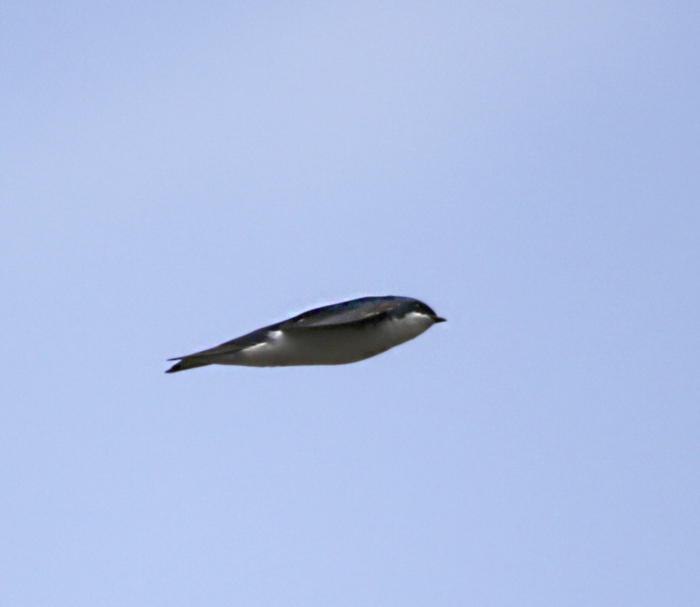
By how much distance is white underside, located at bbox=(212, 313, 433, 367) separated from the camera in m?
10.1

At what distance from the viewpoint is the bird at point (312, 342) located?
10078 mm

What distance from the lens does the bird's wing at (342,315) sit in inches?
395

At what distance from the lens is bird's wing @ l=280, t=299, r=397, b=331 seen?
32.9ft

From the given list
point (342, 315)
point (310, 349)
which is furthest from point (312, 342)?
point (342, 315)

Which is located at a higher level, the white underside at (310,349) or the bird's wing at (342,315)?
the bird's wing at (342,315)

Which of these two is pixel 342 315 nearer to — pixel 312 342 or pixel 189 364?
pixel 312 342

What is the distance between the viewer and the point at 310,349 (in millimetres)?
10094

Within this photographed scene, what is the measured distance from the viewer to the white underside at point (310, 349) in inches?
397

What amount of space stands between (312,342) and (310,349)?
59 mm

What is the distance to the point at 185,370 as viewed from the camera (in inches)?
404

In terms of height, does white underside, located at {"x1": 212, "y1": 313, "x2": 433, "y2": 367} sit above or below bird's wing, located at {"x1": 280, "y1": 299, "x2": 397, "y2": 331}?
below

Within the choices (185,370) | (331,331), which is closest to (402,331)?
(331,331)

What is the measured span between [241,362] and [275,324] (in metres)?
0.40

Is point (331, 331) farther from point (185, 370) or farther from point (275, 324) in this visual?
point (185, 370)
